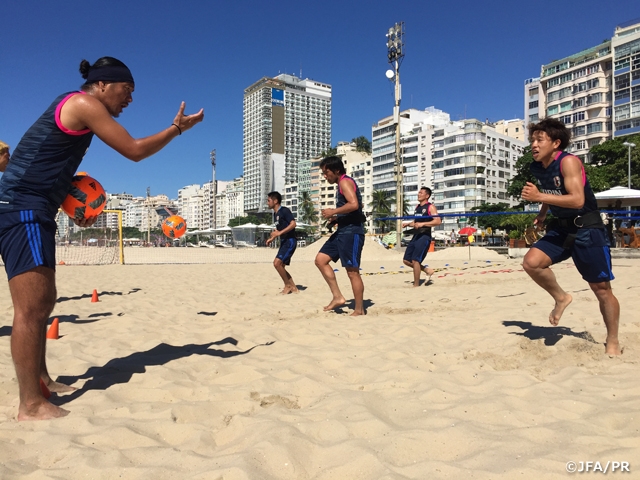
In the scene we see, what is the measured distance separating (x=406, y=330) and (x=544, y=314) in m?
1.87

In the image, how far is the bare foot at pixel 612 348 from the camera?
10.5ft

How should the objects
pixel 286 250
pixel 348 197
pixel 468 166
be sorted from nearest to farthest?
pixel 348 197 → pixel 286 250 → pixel 468 166

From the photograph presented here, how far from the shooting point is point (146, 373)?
9.41ft

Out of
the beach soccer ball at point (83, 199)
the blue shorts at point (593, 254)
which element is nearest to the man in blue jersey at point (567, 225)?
the blue shorts at point (593, 254)

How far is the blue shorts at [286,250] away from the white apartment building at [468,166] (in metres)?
73.8

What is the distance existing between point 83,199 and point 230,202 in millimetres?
169679

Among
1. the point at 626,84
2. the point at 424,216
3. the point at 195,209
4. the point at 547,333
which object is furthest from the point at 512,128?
the point at 195,209

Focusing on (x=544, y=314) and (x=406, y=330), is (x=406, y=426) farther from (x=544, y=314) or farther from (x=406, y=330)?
(x=544, y=314)

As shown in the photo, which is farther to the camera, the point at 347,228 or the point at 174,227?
the point at 174,227

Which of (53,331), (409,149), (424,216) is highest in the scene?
(409,149)

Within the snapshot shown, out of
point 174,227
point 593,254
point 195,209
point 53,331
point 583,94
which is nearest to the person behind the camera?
point 593,254

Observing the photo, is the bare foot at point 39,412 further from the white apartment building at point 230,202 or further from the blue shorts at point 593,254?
the white apartment building at point 230,202

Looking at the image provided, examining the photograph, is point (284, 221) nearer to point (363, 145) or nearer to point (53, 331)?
point (53, 331)

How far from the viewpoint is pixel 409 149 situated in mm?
93125
